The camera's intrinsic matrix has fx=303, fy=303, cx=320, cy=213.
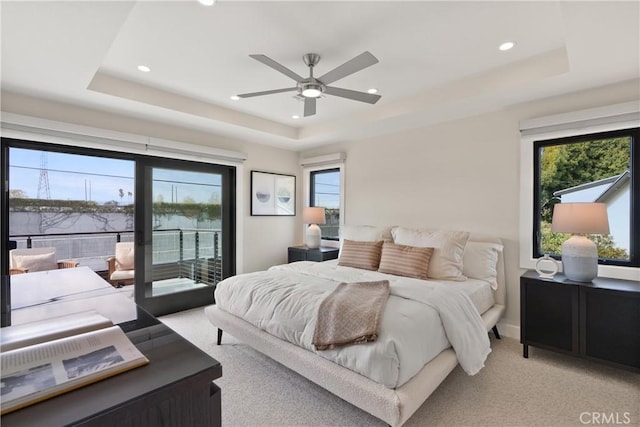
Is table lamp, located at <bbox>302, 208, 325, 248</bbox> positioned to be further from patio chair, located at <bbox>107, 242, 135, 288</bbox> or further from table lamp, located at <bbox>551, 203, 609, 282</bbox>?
table lamp, located at <bbox>551, 203, 609, 282</bbox>

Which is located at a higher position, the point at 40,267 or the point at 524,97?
the point at 524,97

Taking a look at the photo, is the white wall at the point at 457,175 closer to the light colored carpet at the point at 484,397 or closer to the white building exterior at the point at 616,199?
the white building exterior at the point at 616,199

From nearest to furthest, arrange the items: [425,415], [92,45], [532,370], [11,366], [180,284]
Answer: [11,366] < [425,415] < [92,45] < [532,370] < [180,284]

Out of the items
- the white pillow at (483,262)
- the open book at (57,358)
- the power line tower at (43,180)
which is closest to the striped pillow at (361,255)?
the white pillow at (483,262)

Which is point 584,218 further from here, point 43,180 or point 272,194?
point 43,180

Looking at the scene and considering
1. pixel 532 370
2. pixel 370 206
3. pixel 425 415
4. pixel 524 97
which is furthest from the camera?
pixel 370 206

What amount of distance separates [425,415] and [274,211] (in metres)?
3.52

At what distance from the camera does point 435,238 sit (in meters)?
3.18

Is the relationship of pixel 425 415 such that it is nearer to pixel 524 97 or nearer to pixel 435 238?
pixel 435 238

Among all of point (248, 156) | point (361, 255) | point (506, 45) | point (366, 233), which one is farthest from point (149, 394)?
point (248, 156)

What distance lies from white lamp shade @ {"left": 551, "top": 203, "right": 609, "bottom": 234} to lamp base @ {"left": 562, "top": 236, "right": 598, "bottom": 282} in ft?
0.46

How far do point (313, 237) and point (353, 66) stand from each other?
9.56 ft

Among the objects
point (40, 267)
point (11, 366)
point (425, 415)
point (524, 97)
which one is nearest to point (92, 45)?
point (11, 366)

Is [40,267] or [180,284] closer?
[40,267]
